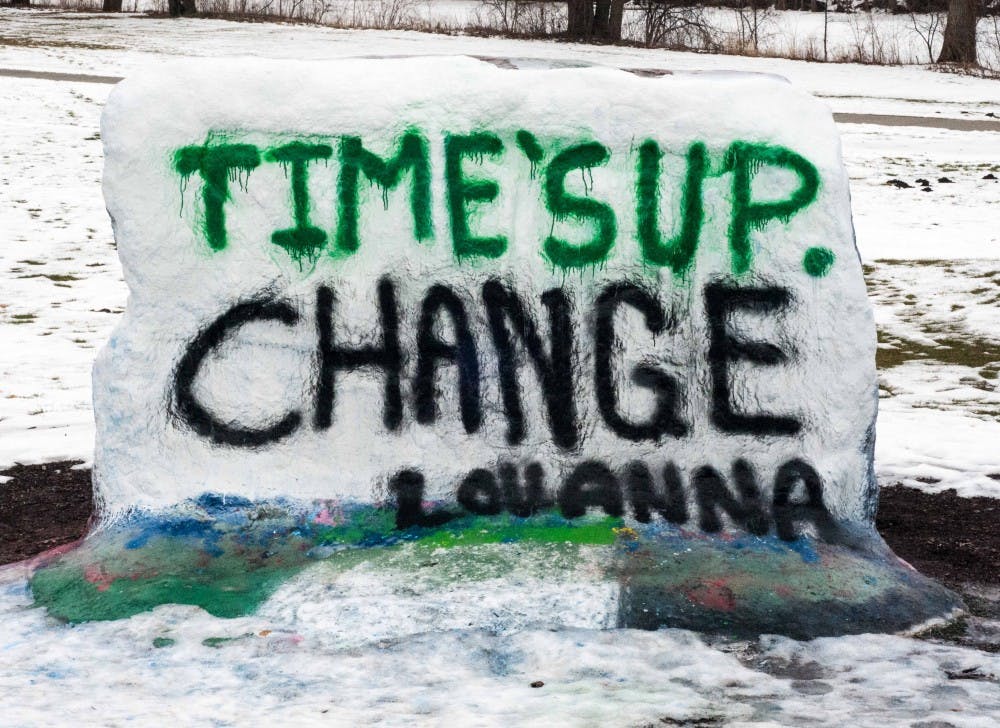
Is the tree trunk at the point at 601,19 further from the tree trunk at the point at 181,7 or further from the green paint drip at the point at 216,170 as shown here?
the green paint drip at the point at 216,170

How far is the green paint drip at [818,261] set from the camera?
12.2 ft

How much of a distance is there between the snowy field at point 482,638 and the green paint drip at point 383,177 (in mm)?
606

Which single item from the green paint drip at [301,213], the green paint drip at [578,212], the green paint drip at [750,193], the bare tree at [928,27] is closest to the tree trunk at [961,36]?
the bare tree at [928,27]

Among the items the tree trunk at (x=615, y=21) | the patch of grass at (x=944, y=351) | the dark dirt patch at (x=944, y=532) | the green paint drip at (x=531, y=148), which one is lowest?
the dark dirt patch at (x=944, y=532)

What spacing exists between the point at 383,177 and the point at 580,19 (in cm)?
2188

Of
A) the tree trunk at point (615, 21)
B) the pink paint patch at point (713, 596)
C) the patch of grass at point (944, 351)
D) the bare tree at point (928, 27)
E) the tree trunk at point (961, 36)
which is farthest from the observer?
the tree trunk at point (615, 21)

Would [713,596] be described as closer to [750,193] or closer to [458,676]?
[458,676]

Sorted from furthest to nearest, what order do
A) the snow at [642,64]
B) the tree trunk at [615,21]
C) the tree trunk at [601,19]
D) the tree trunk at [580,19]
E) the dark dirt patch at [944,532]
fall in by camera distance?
the tree trunk at [601,19]
the tree trunk at [580,19]
the tree trunk at [615,21]
the snow at [642,64]
the dark dirt patch at [944,532]

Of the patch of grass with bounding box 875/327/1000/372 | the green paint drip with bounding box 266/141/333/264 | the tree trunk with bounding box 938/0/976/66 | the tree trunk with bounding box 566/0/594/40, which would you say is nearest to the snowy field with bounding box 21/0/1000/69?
the tree trunk with bounding box 938/0/976/66

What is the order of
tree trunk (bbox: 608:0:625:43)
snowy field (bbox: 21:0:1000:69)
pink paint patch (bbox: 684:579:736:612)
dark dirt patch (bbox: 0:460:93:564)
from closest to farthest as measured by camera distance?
pink paint patch (bbox: 684:579:736:612), dark dirt patch (bbox: 0:460:93:564), snowy field (bbox: 21:0:1000:69), tree trunk (bbox: 608:0:625:43)

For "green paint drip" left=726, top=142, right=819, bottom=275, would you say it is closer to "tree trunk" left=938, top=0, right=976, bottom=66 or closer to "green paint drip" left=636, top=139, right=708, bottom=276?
"green paint drip" left=636, top=139, right=708, bottom=276

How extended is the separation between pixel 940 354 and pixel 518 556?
375 cm

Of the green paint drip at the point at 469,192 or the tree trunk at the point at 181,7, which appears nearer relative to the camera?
the green paint drip at the point at 469,192

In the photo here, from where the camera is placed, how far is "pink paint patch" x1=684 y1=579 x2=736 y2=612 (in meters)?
3.40
